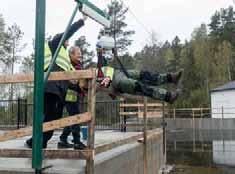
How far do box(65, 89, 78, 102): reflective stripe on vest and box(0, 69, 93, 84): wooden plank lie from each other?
3.53 feet

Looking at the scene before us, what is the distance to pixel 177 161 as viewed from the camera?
16531 millimetres

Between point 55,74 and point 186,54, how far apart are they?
63.6 m

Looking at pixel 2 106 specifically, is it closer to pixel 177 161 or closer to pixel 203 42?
pixel 177 161

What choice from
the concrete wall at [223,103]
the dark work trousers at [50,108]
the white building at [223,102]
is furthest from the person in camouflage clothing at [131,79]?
the concrete wall at [223,103]

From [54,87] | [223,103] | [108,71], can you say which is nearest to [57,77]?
[54,87]

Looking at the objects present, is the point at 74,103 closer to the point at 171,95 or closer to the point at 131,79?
the point at 131,79

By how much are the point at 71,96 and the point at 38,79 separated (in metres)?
1.58

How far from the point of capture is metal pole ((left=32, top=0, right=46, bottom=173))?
4.26 m

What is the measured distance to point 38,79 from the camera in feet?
14.0

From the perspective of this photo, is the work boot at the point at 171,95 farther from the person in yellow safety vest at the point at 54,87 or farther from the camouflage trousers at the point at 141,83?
the person in yellow safety vest at the point at 54,87

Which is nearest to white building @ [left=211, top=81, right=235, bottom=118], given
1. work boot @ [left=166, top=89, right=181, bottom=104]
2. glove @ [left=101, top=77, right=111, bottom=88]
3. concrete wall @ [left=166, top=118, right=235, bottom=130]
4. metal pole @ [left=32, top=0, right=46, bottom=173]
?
concrete wall @ [left=166, top=118, right=235, bottom=130]

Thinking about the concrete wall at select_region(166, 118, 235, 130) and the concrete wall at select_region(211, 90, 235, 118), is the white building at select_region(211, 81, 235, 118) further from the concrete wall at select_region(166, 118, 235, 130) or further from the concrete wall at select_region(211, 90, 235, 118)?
the concrete wall at select_region(166, 118, 235, 130)

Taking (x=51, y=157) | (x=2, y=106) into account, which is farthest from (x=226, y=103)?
(x=51, y=157)

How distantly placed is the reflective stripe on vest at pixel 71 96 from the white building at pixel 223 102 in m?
36.4
